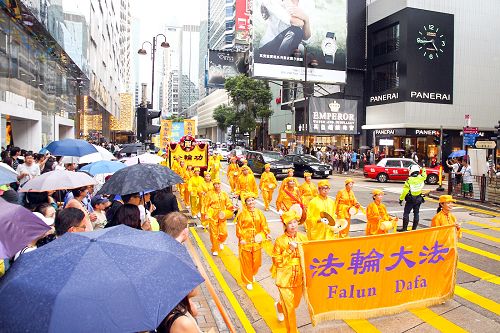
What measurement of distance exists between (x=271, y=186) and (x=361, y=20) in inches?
1088

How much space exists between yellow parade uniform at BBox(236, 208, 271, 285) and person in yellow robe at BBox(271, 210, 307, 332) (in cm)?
108

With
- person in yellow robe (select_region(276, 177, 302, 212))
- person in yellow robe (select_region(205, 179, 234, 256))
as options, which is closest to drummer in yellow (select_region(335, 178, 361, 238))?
person in yellow robe (select_region(276, 177, 302, 212))

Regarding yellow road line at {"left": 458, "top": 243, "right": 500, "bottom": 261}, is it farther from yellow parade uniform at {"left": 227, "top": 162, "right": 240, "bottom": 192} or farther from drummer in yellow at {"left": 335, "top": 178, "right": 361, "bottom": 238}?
yellow parade uniform at {"left": 227, "top": 162, "right": 240, "bottom": 192}

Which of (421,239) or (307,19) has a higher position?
(307,19)

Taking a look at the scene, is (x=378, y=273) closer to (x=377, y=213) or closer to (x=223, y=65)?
(x=377, y=213)

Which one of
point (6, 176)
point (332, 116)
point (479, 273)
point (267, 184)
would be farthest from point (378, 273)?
point (332, 116)

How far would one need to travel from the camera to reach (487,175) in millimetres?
16188

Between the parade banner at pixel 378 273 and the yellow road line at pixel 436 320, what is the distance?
97 millimetres

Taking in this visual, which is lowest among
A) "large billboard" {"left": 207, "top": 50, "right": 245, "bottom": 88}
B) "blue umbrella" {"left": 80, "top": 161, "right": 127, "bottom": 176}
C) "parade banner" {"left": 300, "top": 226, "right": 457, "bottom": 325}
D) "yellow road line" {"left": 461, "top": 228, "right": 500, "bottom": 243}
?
"yellow road line" {"left": 461, "top": 228, "right": 500, "bottom": 243}

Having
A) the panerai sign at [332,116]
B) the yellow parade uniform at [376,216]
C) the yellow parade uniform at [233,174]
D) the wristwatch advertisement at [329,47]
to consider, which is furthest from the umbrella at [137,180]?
the wristwatch advertisement at [329,47]

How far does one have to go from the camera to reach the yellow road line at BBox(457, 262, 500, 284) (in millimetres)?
6877

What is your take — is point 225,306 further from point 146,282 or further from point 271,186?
point 271,186

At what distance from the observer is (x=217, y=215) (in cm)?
833

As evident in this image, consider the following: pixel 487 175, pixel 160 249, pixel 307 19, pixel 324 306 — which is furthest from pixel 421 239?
pixel 307 19
